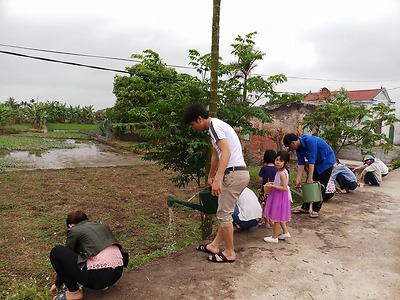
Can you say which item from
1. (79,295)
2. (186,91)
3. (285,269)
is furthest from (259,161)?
(79,295)

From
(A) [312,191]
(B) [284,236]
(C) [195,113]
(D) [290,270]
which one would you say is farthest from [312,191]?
(C) [195,113]

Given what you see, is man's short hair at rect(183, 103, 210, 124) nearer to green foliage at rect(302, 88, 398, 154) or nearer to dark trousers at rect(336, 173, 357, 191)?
dark trousers at rect(336, 173, 357, 191)

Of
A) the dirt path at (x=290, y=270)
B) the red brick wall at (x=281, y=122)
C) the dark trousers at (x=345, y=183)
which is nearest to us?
the dirt path at (x=290, y=270)

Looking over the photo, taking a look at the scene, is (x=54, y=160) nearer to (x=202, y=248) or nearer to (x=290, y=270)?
(x=202, y=248)

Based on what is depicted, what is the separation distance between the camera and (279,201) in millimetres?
4285

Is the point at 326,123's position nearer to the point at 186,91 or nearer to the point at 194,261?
the point at 186,91

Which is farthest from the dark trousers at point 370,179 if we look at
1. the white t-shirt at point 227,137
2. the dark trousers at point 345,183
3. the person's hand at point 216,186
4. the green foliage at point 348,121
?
the person's hand at point 216,186

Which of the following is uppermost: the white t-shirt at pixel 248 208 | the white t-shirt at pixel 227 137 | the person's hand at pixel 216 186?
the white t-shirt at pixel 227 137

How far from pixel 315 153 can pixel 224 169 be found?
8.05 ft

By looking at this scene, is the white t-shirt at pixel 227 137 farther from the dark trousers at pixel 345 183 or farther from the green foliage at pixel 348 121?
the green foliage at pixel 348 121

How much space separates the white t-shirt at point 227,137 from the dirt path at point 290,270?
1.11 m

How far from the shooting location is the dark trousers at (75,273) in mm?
2779

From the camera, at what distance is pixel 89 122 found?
4066 cm

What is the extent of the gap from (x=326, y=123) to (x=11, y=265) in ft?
30.4
